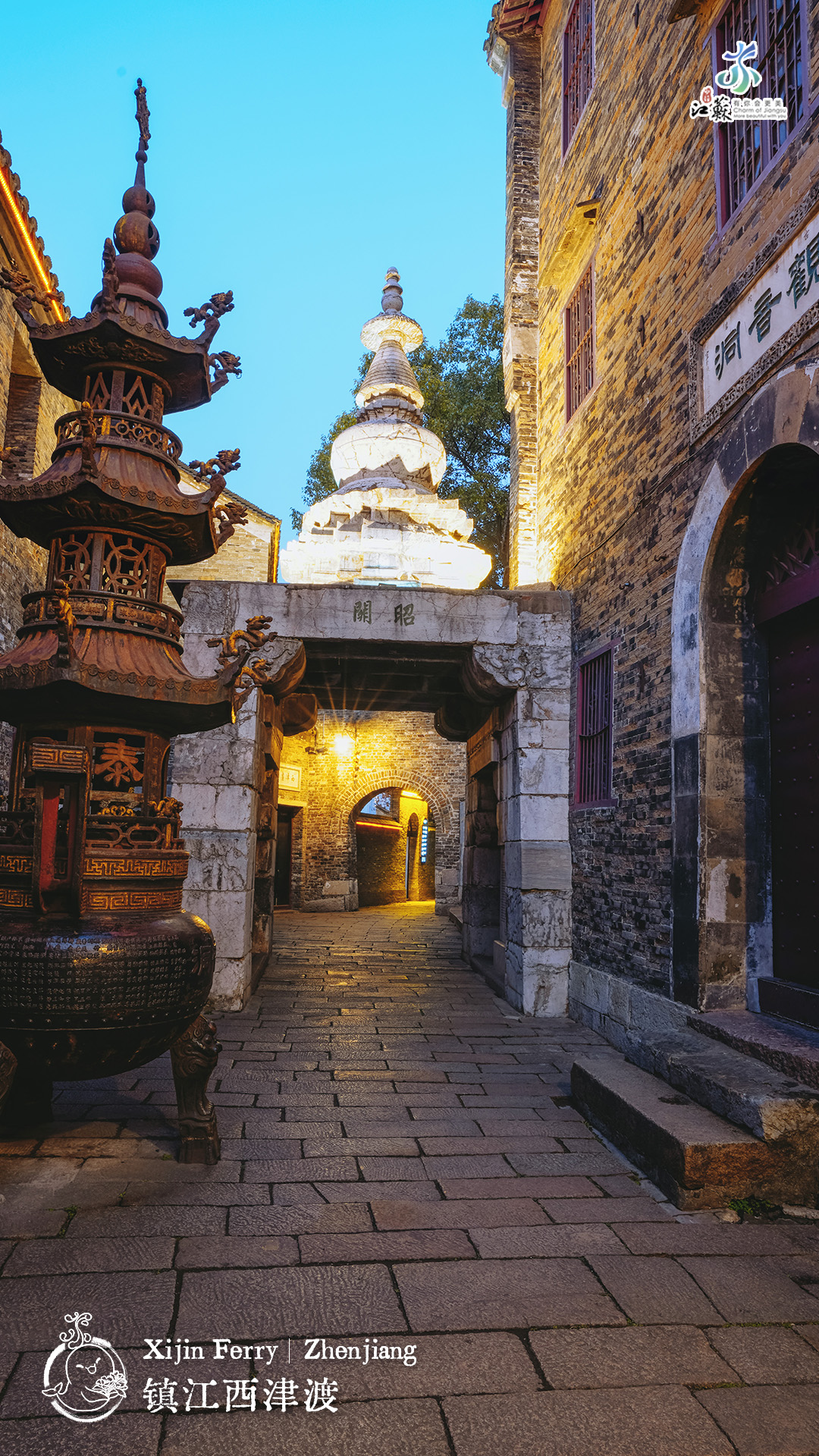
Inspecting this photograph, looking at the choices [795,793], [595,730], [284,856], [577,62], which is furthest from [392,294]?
[795,793]

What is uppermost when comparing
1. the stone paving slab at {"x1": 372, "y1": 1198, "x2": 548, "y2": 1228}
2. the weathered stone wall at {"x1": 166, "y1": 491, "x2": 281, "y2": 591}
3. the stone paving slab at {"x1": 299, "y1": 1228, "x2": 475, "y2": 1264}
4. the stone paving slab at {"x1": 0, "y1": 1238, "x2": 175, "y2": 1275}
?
the weathered stone wall at {"x1": 166, "y1": 491, "x2": 281, "y2": 591}

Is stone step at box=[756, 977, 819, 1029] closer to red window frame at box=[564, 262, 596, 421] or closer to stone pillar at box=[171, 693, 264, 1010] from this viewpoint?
stone pillar at box=[171, 693, 264, 1010]

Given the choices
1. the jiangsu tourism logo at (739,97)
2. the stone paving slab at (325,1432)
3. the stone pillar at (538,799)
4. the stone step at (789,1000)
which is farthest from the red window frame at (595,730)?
the stone paving slab at (325,1432)

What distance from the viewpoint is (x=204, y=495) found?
13.9ft

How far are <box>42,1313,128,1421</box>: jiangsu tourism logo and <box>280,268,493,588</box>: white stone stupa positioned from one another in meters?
7.47

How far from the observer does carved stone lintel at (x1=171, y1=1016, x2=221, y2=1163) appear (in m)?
3.72

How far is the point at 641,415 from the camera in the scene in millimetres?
6199

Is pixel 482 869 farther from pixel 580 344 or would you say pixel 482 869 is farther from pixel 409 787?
pixel 409 787

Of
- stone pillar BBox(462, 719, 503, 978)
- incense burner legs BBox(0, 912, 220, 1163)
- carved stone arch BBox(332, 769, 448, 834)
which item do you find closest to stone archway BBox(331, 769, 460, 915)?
carved stone arch BBox(332, 769, 448, 834)

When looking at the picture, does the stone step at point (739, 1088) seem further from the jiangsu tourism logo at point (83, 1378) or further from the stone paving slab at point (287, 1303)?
the jiangsu tourism logo at point (83, 1378)

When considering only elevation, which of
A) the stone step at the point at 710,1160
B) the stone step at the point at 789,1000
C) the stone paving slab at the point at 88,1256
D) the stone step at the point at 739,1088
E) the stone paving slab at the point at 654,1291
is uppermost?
the stone step at the point at 789,1000

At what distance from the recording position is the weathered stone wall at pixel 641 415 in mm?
5176

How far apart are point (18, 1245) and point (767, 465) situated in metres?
4.72

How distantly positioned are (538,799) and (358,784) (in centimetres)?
1045
